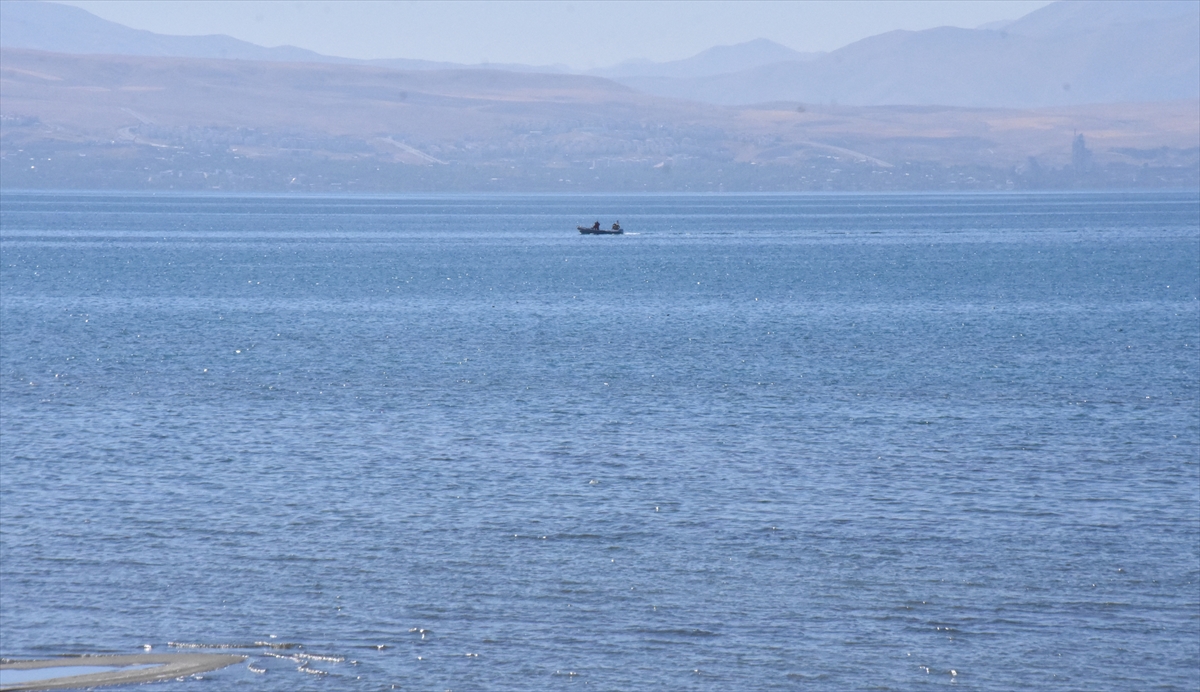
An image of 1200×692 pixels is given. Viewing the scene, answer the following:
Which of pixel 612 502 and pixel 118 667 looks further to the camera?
pixel 612 502

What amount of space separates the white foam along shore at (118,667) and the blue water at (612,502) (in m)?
0.62

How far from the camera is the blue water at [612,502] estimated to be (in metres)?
26.6

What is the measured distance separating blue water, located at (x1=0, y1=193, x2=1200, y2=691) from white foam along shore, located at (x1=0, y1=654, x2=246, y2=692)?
620 millimetres

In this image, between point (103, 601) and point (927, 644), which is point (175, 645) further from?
point (927, 644)

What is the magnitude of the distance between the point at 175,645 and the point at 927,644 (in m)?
13.5

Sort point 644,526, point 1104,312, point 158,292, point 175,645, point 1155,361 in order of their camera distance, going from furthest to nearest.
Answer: point 158,292, point 1104,312, point 1155,361, point 644,526, point 175,645

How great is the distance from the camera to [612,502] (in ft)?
122

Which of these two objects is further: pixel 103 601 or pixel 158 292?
pixel 158 292

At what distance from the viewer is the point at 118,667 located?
2484 centimetres

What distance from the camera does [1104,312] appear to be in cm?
9088

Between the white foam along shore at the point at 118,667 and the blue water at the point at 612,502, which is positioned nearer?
the white foam along shore at the point at 118,667

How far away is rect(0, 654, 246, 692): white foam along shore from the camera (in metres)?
23.7

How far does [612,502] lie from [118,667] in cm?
1493

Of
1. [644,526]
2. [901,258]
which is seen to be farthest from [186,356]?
[901,258]
